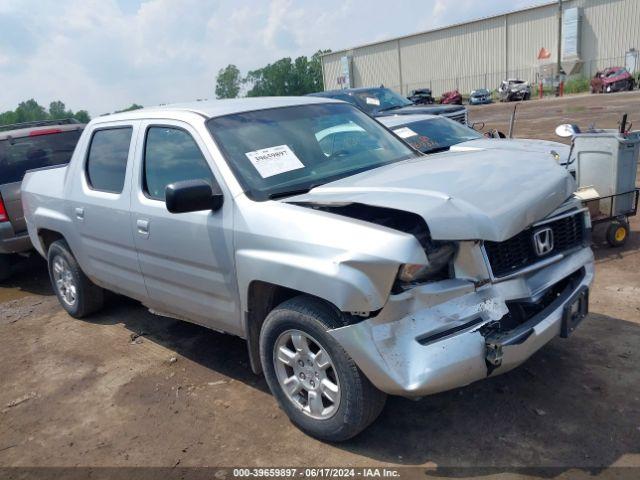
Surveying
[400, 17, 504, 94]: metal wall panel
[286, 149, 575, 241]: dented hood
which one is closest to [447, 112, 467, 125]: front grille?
[286, 149, 575, 241]: dented hood

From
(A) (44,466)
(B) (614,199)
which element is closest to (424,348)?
(A) (44,466)

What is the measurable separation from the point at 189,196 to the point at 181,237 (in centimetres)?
56

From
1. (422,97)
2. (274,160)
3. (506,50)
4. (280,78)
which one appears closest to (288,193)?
(274,160)

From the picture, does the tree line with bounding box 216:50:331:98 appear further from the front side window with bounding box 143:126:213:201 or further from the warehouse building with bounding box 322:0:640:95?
the front side window with bounding box 143:126:213:201

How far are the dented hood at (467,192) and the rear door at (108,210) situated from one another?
1.63m

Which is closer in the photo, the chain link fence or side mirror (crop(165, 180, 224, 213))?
side mirror (crop(165, 180, 224, 213))

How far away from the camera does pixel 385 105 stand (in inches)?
489

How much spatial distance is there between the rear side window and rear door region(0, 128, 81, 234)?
230 cm

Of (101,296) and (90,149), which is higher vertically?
(90,149)

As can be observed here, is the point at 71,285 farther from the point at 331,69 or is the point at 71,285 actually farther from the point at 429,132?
the point at 331,69

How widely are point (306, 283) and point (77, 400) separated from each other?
7.37 ft

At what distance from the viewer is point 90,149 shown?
4.98 meters

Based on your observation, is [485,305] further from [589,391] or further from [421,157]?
[421,157]

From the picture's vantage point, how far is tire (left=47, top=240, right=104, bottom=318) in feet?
17.7
